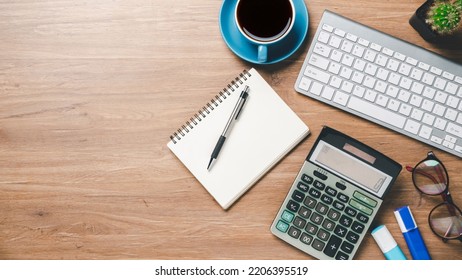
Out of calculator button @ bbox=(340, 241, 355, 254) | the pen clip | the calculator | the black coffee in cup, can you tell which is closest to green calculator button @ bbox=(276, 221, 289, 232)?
the calculator

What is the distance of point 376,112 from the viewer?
0.98 meters

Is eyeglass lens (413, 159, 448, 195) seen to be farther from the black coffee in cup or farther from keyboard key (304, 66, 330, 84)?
the black coffee in cup

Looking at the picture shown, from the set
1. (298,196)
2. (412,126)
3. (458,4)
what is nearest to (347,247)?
(298,196)

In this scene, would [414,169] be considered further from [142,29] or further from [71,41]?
[71,41]

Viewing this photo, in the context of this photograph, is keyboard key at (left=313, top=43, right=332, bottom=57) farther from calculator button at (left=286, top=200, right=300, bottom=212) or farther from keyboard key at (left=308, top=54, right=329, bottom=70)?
calculator button at (left=286, top=200, right=300, bottom=212)

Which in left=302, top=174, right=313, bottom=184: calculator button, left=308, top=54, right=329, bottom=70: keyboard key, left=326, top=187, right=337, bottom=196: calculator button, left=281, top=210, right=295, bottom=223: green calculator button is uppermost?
left=308, top=54, right=329, bottom=70: keyboard key

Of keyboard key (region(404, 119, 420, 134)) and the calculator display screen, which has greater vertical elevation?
keyboard key (region(404, 119, 420, 134))

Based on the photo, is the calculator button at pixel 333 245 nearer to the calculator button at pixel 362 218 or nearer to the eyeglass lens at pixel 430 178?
the calculator button at pixel 362 218

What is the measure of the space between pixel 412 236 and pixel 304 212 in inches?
7.4

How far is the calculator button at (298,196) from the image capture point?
3.21ft

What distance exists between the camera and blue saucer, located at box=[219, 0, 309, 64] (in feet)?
3.24

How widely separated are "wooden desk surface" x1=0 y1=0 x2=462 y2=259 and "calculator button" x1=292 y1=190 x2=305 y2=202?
0.03 meters

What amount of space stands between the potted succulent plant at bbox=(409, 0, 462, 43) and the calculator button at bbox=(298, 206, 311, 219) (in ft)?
1.18
